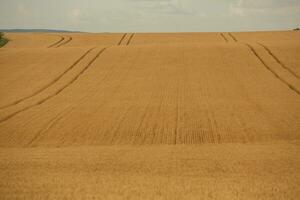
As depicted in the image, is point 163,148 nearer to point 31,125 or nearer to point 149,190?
point 149,190

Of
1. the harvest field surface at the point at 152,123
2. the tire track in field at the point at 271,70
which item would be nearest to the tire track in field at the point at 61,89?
the harvest field surface at the point at 152,123

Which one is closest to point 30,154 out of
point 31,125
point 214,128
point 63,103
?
point 31,125

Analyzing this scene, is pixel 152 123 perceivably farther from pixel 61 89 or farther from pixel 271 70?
pixel 271 70

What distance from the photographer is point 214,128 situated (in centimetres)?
2167

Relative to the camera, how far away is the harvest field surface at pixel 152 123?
12.6 meters

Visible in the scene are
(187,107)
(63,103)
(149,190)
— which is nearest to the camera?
(149,190)

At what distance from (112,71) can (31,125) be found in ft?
58.9

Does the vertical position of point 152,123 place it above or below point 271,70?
above

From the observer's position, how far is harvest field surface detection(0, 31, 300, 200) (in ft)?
41.3

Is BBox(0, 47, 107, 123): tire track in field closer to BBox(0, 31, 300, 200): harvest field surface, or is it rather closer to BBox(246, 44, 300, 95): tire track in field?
BBox(0, 31, 300, 200): harvest field surface

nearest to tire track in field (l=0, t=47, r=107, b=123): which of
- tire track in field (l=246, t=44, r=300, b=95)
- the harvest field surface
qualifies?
the harvest field surface

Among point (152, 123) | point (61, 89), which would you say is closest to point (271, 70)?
point (61, 89)

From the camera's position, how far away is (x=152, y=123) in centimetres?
2277

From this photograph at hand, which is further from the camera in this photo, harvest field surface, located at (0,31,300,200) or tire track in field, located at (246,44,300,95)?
tire track in field, located at (246,44,300,95)
